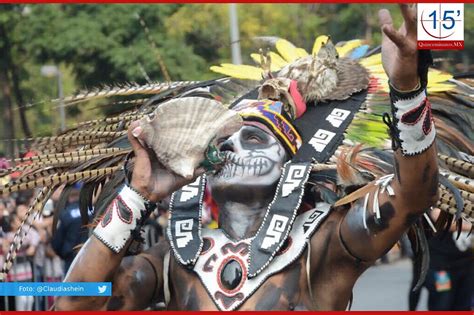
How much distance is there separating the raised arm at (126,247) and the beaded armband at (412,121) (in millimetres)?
706

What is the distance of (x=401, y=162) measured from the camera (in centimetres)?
378

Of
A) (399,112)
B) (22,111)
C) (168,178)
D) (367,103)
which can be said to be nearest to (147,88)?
(22,111)

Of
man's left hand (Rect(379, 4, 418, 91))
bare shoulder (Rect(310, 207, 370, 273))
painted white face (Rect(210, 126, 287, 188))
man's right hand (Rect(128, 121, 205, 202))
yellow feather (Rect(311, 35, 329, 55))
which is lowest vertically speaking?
bare shoulder (Rect(310, 207, 370, 273))

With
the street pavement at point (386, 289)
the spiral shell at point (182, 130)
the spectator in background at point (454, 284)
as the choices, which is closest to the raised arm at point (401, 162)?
the spiral shell at point (182, 130)

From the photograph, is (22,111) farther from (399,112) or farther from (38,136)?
(399,112)

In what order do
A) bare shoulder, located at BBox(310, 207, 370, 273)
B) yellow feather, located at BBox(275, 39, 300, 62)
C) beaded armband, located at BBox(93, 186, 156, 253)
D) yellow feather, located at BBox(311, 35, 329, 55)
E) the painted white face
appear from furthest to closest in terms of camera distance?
1. yellow feather, located at BBox(275, 39, 300, 62)
2. yellow feather, located at BBox(311, 35, 329, 55)
3. the painted white face
4. bare shoulder, located at BBox(310, 207, 370, 273)
5. beaded armband, located at BBox(93, 186, 156, 253)

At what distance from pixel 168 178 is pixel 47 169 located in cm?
97

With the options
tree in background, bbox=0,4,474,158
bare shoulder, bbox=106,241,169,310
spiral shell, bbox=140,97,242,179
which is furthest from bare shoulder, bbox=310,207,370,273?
tree in background, bbox=0,4,474,158

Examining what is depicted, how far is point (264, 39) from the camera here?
17.8 feet

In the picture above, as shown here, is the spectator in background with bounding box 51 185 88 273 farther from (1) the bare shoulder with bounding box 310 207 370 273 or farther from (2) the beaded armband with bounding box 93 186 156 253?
(2) the beaded armband with bounding box 93 186 156 253

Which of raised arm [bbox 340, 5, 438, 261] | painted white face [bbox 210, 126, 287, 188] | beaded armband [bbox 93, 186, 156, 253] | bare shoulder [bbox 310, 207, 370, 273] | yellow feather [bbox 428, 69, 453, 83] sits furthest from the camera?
yellow feather [bbox 428, 69, 453, 83]

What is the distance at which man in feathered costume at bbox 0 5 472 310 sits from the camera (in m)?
3.76

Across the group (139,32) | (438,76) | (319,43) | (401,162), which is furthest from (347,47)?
(139,32)

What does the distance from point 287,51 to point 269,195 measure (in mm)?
1097
